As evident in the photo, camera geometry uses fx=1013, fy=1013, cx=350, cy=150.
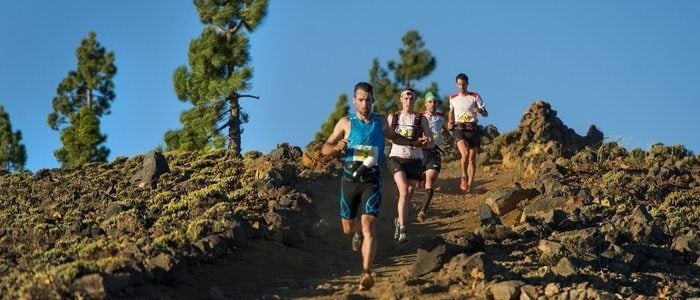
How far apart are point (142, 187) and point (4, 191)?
4374mm

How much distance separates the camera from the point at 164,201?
17.9 metres

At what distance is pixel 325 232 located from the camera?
15.8 metres

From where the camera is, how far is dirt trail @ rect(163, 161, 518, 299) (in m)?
11.4

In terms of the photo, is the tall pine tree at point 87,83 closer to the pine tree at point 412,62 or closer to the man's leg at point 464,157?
the pine tree at point 412,62

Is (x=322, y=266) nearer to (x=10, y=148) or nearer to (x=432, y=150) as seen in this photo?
(x=432, y=150)

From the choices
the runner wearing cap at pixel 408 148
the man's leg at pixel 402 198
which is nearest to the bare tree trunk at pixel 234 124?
the runner wearing cap at pixel 408 148

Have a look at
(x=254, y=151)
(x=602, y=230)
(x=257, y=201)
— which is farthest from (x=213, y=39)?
(x=602, y=230)

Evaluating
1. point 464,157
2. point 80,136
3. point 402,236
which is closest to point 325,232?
point 402,236

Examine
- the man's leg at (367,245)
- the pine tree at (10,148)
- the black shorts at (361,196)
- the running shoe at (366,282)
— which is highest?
the pine tree at (10,148)

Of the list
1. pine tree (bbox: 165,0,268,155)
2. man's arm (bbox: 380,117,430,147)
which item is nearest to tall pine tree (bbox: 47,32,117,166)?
pine tree (bbox: 165,0,268,155)

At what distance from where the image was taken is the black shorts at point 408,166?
1442 cm

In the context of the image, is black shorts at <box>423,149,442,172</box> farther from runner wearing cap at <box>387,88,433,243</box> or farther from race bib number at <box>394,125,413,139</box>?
race bib number at <box>394,125,413,139</box>

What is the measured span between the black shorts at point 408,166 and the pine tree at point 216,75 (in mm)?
12016

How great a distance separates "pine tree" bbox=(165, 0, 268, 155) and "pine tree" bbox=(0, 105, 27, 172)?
30.8 m
